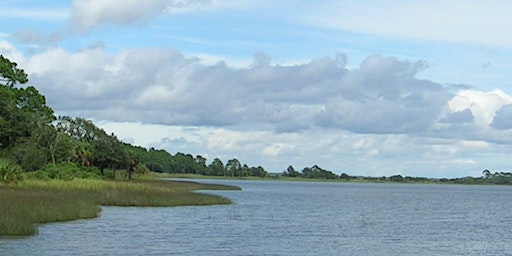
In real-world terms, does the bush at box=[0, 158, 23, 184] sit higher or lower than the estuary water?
higher

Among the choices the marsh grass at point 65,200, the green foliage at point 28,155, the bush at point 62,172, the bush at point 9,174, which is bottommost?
the marsh grass at point 65,200

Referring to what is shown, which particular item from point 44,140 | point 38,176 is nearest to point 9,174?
point 38,176

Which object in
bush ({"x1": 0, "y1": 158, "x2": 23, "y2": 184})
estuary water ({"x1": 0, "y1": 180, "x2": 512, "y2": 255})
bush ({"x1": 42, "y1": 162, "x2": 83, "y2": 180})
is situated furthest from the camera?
bush ({"x1": 42, "y1": 162, "x2": 83, "y2": 180})

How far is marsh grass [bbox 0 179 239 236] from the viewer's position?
40.0 meters

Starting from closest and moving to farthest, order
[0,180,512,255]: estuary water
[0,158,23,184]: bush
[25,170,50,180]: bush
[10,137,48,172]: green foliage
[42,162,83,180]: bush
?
[0,180,512,255]: estuary water
[0,158,23,184]: bush
[25,170,50,180]: bush
[42,162,83,180]: bush
[10,137,48,172]: green foliage

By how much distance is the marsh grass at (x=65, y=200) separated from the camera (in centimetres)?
4003

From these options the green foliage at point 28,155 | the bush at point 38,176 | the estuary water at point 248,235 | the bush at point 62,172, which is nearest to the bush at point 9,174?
the estuary water at point 248,235

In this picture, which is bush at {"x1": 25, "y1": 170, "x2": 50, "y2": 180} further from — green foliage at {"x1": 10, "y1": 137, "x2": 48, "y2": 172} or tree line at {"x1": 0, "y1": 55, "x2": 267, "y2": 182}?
green foliage at {"x1": 10, "y1": 137, "x2": 48, "y2": 172}

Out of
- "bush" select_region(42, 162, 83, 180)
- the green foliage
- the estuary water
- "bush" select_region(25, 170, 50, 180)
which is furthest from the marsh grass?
the green foliage

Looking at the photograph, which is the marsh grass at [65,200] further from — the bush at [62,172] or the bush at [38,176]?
the bush at [62,172]

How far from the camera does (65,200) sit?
5169 cm

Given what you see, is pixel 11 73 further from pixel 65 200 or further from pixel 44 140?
pixel 65 200

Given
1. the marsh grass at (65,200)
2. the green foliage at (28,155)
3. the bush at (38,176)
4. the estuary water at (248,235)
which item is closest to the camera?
the estuary water at (248,235)

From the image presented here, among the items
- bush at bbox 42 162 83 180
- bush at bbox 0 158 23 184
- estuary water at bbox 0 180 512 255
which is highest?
bush at bbox 42 162 83 180
